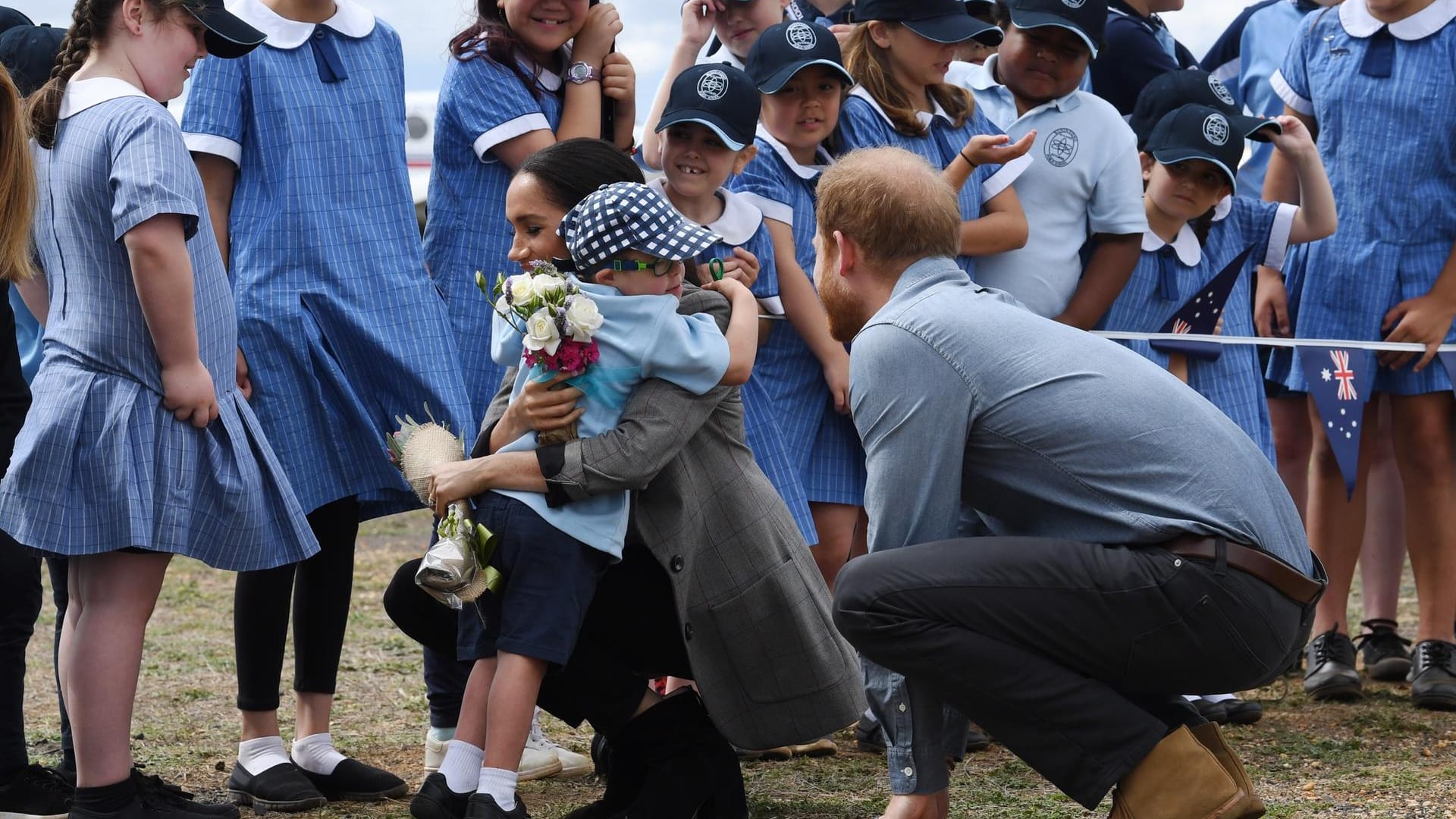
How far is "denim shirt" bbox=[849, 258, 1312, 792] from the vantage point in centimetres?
282

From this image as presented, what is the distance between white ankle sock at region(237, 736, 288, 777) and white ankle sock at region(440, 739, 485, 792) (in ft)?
2.32

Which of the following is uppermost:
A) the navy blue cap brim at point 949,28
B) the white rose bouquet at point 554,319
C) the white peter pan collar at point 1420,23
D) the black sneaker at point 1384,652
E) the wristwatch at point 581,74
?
the white peter pan collar at point 1420,23

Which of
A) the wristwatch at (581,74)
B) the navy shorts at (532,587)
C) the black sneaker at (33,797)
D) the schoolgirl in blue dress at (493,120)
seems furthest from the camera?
the wristwatch at (581,74)

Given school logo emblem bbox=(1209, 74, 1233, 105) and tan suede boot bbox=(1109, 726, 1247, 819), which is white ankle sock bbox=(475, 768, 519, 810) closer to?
tan suede boot bbox=(1109, 726, 1247, 819)

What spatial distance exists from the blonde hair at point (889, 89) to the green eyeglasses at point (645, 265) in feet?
4.23

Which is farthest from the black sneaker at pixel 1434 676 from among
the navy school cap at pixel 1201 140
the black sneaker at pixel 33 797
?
the black sneaker at pixel 33 797

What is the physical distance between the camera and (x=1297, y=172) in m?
4.58

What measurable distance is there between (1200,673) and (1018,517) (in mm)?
423

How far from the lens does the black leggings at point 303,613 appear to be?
3.56 m

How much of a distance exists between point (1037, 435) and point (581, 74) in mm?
1566

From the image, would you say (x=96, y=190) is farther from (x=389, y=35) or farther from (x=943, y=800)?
(x=943, y=800)

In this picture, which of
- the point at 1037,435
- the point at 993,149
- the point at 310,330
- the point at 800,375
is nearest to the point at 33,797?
the point at 310,330

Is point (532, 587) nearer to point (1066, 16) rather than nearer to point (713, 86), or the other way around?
point (713, 86)

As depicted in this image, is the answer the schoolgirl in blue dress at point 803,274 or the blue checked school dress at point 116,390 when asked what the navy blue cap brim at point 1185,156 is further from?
the blue checked school dress at point 116,390
